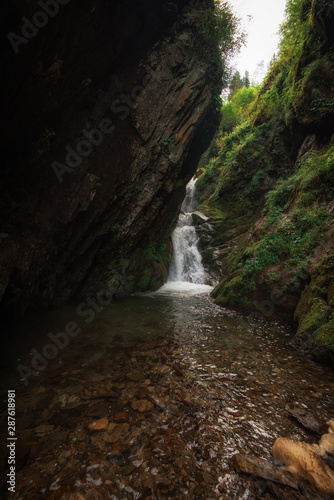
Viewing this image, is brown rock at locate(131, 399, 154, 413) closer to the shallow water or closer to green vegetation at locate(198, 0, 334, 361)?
the shallow water

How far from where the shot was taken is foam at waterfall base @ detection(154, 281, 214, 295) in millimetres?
9781

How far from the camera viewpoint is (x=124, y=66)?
6402 millimetres

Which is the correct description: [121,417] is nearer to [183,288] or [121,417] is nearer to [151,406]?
[151,406]

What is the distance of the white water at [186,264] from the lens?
1089cm

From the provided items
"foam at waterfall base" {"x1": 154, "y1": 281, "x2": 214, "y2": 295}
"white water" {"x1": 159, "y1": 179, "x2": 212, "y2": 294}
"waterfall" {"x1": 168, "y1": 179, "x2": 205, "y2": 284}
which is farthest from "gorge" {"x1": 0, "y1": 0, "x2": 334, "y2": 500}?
"waterfall" {"x1": 168, "y1": 179, "x2": 205, "y2": 284}

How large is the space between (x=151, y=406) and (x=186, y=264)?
35.4 feet

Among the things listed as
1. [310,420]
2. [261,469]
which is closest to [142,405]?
[261,469]

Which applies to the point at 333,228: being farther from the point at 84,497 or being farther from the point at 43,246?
the point at 43,246

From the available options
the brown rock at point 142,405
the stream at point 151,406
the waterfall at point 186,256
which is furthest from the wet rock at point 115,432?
the waterfall at point 186,256

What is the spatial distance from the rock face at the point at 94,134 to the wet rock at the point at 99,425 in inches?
128

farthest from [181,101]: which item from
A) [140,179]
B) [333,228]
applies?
[333,228]

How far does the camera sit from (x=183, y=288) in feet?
35.2

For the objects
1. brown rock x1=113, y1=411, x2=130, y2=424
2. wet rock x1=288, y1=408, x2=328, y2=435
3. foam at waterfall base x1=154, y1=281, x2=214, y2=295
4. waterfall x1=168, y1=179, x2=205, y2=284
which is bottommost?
foam at waterfall base x1=154, y1=281, x2=214, y2=295

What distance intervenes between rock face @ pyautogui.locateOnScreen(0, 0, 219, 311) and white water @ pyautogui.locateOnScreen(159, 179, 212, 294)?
5.37ft
